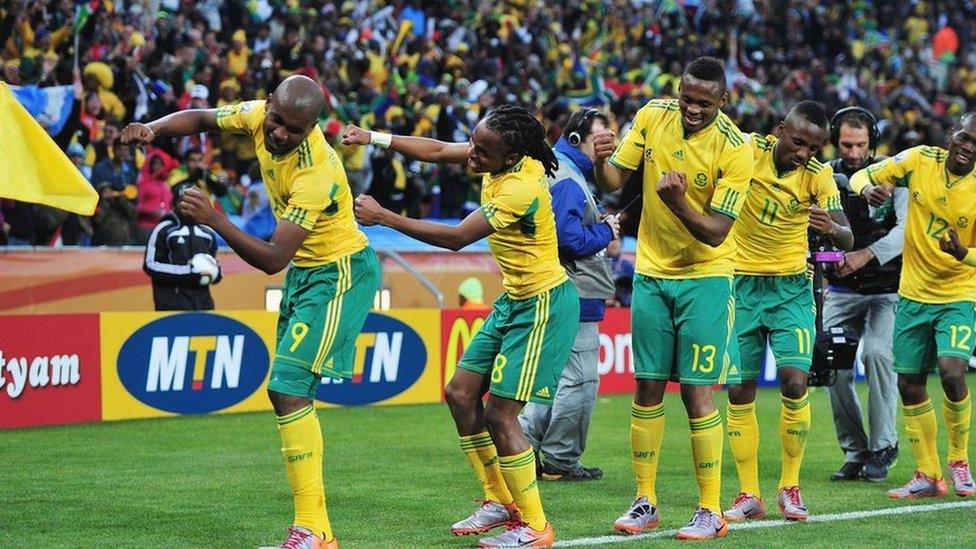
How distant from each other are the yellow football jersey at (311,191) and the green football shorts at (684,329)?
1637 mm

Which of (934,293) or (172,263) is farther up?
(934,293)

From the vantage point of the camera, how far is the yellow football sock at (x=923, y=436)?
9172 millimetres

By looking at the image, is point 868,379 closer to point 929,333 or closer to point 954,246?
Result: point 929,333

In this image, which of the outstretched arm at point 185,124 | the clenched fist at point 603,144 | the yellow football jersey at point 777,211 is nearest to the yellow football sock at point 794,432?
the yellow football jersey at point 777,211

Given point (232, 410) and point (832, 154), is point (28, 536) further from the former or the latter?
point (832, 154)

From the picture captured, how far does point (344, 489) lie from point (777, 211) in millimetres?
3332

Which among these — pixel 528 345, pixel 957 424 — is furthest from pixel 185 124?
pixel 957 424

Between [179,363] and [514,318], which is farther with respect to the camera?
[179,363]

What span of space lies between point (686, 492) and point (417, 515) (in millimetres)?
1964

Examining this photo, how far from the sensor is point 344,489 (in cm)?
928

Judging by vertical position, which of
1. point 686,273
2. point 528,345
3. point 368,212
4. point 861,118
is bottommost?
point 528,345

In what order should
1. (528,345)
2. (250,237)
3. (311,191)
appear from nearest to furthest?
(250,237), (311,191), (528,345)

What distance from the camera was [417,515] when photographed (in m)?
8.28

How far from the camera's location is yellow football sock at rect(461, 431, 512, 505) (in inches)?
304
